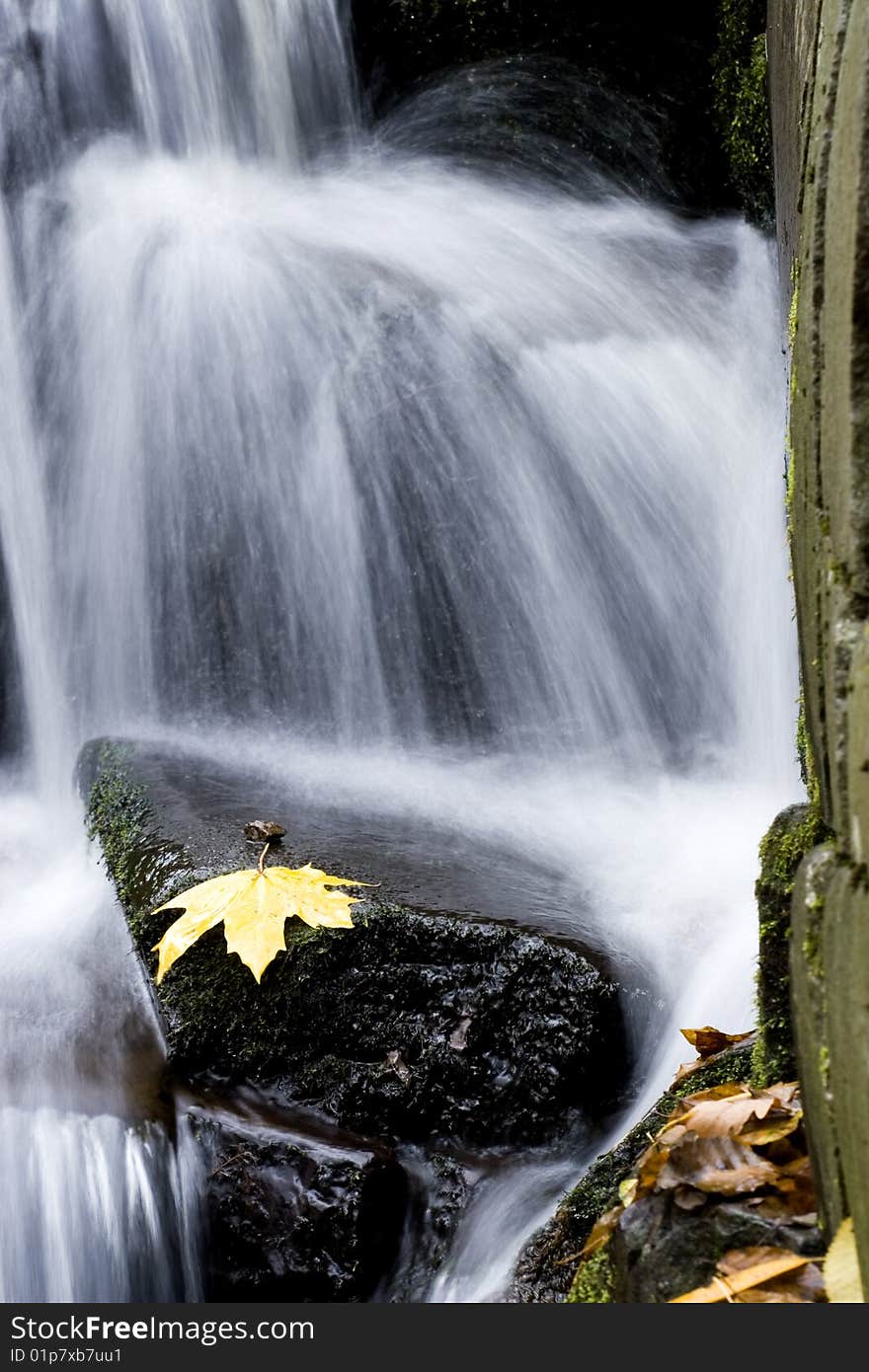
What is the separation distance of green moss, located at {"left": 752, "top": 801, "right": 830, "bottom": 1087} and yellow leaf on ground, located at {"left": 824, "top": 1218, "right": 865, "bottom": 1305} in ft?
1.32

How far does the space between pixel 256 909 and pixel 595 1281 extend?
1.59 m

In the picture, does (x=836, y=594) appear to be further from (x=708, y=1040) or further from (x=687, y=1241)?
(x=708, y=1040)

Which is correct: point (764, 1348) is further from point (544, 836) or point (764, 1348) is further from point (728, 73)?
point (728, 73)

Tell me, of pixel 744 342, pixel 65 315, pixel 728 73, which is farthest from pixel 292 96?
pixel 744 342

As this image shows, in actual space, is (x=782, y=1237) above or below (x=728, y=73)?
below

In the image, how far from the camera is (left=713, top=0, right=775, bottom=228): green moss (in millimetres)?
5602

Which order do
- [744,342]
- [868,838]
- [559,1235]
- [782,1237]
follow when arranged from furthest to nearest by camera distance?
1. [744,342]
2. [559,1235]
3. [782,1237]
4. [868,838]

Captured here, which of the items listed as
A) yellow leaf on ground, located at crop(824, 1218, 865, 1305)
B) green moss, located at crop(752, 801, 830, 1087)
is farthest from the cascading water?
yellow leaf on ground, located at crop(824, 1218, 865, 1305)

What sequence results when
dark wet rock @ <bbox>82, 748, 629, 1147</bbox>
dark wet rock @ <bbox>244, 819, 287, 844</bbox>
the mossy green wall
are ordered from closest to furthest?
1. the mossy green wall
2. dark wet rock @ <bbox>82, 748, 629, 1147</bbox>
3. dark wet rock @ <bbox>244, 819, 287, 844</bbox>

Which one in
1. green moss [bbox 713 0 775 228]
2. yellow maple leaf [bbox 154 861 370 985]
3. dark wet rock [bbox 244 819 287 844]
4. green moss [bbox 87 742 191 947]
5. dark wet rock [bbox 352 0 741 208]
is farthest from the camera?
dark wet rock [bbox 352 0 741 208]

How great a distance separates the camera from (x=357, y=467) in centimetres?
562

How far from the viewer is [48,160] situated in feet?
21.1

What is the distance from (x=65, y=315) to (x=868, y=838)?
5.77 metres

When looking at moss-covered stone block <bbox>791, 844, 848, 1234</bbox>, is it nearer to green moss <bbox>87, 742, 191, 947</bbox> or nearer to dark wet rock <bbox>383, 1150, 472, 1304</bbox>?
dark wet rock <bbox>383, 1150, 472, 1304</bbox>
